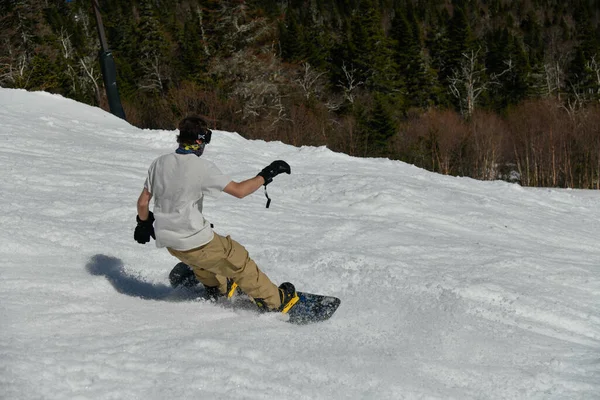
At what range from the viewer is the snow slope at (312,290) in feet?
11.3

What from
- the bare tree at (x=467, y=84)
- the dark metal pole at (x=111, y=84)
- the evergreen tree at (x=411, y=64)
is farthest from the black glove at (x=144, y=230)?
the evergreen tree at (x=411, y=64)

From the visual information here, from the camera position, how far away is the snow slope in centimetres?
344

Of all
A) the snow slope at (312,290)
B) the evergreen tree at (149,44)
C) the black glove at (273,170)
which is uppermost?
the evergreen tree at (149,44)

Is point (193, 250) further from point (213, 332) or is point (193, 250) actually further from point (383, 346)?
point (383, 346)

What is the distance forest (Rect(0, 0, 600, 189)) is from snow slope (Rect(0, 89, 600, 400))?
1894cm

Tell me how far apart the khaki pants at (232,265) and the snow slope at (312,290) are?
218 millimetres

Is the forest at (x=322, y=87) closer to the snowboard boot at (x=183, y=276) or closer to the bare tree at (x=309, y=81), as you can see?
the bare tree at (x=309, y=81)

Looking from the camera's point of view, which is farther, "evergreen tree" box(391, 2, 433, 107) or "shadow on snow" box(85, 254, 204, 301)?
"evergreen tree" box(391, 2, 433, 107)

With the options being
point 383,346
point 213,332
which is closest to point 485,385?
point 383,346

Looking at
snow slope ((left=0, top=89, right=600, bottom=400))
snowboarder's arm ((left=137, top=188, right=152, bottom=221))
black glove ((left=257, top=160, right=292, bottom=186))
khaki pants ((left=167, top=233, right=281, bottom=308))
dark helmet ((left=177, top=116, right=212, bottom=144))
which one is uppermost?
dark helmet ((left=177, top=116, right=212, bottom=144))

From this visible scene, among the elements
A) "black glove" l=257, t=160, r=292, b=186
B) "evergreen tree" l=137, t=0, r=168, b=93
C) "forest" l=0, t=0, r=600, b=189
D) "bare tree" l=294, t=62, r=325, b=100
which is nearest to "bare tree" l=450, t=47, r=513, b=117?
"forest" l=0, t=0, r=600, b=189

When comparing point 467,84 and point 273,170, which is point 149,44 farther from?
point 273,170

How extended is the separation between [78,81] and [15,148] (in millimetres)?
41049

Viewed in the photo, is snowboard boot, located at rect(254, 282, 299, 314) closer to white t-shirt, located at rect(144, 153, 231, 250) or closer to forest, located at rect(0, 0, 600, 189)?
white t-shirt, located at rect(144, 153, 231, 250)
